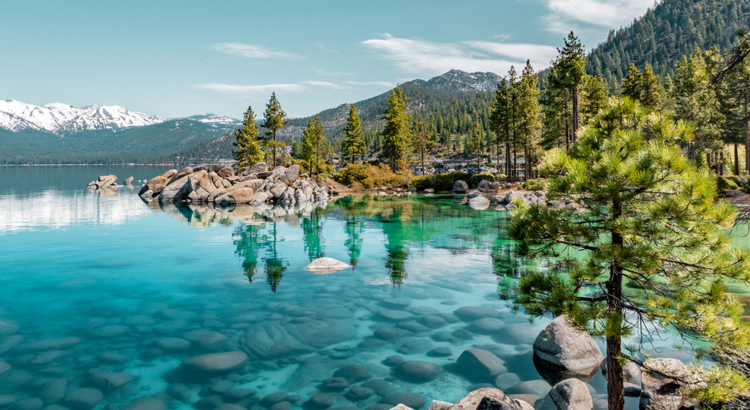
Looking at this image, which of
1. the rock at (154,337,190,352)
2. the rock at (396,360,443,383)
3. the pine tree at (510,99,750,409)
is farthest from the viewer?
the rock at (154,337,190,352)

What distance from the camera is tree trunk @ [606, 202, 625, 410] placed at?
5.25m

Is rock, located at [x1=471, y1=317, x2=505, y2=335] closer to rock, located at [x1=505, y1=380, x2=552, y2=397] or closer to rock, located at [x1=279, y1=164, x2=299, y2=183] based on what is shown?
rock, located at [x1=505, y1=380, x2=552, y2=397]

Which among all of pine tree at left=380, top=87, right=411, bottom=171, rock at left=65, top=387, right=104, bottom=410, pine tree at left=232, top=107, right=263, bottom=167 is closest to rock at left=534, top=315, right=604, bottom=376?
rock at left=65, top=387, right=104, bottom=410

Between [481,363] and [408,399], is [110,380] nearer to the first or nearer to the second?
[408,399]

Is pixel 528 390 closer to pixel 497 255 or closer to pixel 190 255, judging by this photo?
pixel 497 255

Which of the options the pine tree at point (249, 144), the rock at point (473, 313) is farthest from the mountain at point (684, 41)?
the rock at point (473, 313)

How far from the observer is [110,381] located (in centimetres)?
869

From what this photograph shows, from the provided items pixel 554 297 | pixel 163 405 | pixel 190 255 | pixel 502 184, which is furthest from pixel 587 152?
pixel 502 184

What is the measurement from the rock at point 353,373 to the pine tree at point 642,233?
457cm

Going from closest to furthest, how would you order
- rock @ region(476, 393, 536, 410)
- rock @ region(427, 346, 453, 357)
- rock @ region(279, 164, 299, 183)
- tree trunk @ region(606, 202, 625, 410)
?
tree trunk @ region(606, 202, 625, 410), rock @ region(476, 393, 536, 410), rock @ region(427, 346, 453, 357), rock @ region(279, 164, 299, 183)

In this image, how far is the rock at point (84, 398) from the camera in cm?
778

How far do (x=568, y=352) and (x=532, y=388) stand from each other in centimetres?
152

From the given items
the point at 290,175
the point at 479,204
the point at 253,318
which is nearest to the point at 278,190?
the point at 290,175

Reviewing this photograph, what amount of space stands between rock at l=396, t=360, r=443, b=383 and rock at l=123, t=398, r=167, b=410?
4.79 meters
